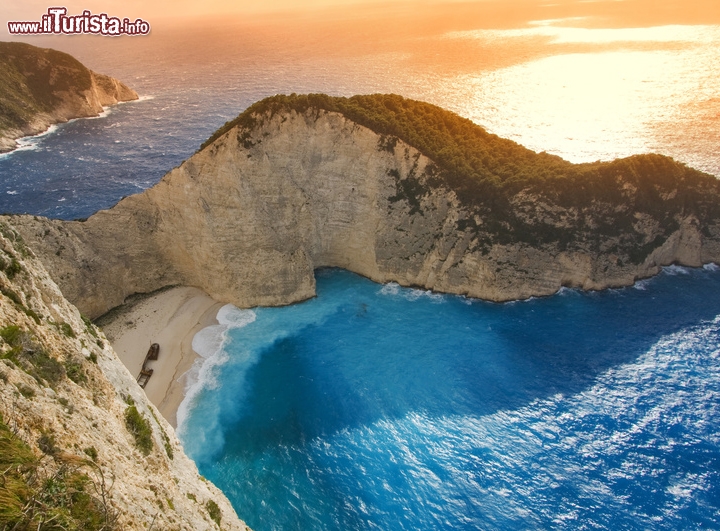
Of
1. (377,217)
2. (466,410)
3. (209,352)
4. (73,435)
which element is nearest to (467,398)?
(466,410)

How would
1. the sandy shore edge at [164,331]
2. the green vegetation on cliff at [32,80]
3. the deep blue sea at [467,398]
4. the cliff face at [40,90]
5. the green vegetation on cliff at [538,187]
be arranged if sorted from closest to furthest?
1. the deep blue sea at [467,398]
2. the sandy shore edge at [164,331]
3. the green vegetation on cliff at [538,187]
4. the cliff face at [40,90]
5. the green vegetation on cliff at [32,80]

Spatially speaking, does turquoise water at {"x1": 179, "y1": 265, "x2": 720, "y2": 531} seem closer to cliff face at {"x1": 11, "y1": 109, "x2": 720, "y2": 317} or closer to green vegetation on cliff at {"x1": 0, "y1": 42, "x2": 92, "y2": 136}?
cliff face at {"x1": 11, "y1": 109, "x2": 720, "y2": 317}

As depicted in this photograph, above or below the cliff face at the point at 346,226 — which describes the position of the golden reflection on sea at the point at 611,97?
above

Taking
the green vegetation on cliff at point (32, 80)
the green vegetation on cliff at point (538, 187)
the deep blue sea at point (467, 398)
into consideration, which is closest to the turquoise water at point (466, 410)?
the deep blue sea at point (467, 398)

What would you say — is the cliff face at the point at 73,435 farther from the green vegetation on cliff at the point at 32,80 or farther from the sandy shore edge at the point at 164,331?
the green vegetation on cliff at the point at 32,80

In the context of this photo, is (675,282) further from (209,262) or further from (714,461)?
(209,262)

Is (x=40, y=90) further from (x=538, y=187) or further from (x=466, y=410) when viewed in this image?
(x=466, y=410)
